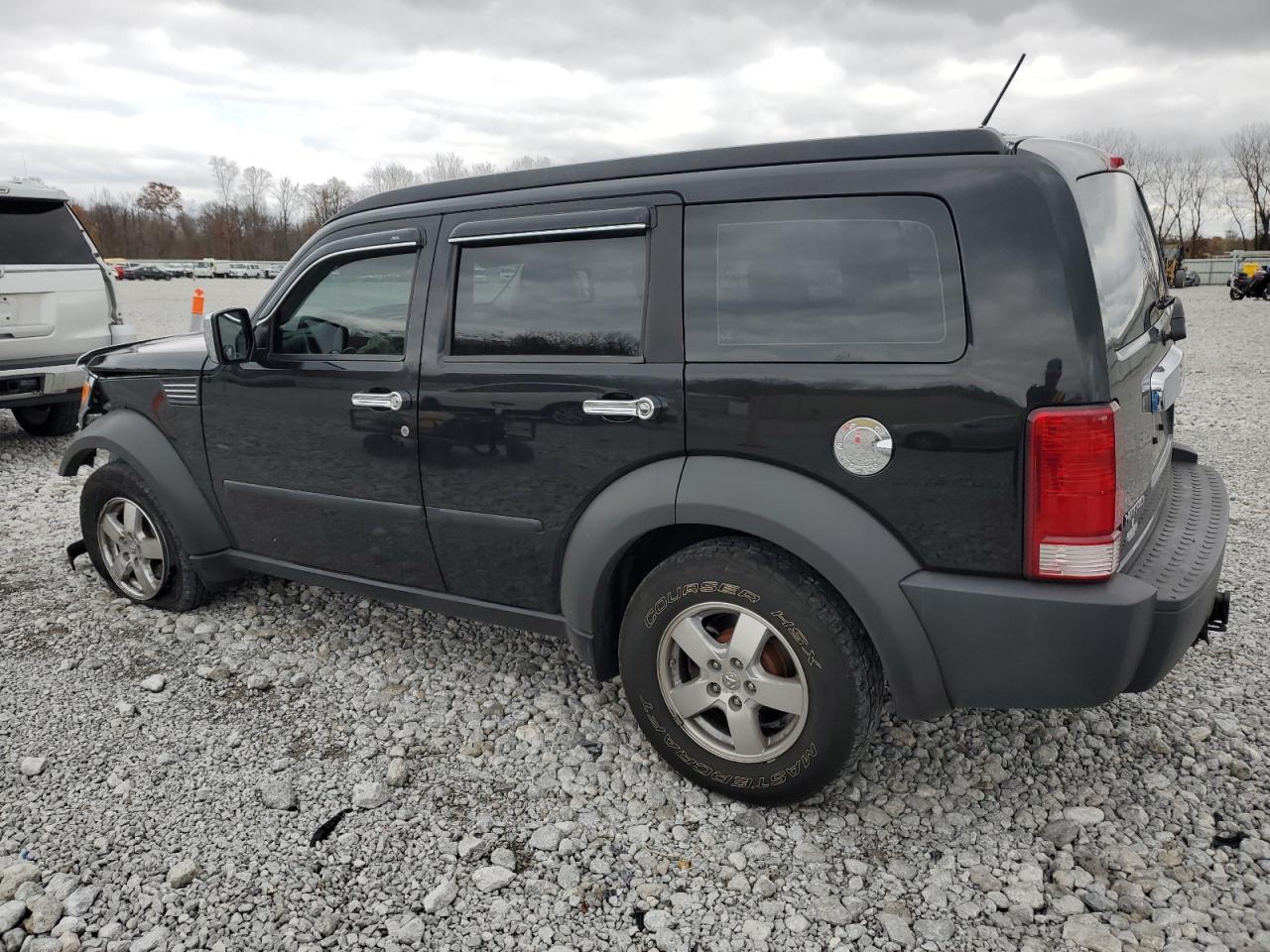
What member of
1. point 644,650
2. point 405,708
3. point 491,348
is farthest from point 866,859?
point 491,348

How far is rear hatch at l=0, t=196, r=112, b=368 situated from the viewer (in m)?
6.93

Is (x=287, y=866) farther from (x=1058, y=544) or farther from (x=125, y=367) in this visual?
(x=125, y=367)

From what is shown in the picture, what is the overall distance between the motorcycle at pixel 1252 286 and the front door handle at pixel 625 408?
3088cm

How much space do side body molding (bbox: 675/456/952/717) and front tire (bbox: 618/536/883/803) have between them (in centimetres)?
10

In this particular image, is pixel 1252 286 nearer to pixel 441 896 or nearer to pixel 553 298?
pixel 553 298

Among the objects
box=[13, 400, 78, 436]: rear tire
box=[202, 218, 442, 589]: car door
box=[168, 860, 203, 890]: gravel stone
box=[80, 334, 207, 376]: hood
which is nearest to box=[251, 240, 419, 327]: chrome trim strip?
box=[202, 218, 442, 589]: car door

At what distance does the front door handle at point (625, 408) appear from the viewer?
2697 mm

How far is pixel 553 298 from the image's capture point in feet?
9.78

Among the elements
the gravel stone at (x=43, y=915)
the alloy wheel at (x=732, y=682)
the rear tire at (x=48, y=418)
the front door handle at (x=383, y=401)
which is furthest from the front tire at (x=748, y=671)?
the rear tire at (x=48, y=418)

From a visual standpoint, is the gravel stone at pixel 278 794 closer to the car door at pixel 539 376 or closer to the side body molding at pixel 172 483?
the car door at pixel 539 376

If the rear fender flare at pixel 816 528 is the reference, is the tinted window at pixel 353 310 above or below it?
above

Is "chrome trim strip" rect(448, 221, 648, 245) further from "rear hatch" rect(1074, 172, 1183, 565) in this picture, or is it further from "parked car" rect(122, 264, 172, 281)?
"parked car" rect(122, 264, 172, 281)

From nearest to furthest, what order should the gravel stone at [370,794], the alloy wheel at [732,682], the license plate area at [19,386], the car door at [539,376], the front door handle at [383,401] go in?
the alloy wheel at [732,682] < the car door at [539,376] < the gravel stone at [370,794] < the front door handle at [383,401] < the license plate area at [19,386]

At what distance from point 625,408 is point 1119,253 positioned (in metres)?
1.48
